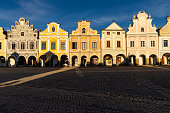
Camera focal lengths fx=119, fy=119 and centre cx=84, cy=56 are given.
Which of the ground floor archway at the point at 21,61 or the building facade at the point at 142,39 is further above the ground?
the building facade at the point at 142,39

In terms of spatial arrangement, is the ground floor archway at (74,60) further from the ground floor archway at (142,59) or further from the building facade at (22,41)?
the ground floor archway at (142,59)

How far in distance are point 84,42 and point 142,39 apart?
14.2 m

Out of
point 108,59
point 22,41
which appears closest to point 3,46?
point 22,41

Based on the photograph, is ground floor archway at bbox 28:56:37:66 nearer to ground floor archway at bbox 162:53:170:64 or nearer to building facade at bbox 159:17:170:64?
building facade at bbox 159:17:170:64

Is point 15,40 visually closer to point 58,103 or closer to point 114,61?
point 114,61

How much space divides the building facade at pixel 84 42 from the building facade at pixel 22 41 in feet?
31.0

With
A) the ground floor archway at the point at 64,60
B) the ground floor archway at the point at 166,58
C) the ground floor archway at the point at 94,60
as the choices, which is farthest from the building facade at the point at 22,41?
the ground floor archway at the point at 166,58

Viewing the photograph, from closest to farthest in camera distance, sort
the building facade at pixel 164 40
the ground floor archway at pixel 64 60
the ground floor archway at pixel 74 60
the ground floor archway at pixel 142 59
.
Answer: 1. the building facade at pixel 164 40
2. the ground floor archway at pixel 64 60
3. the ground floor archway at pixel 74 60
4. the ground floor archway at pixel 142 59

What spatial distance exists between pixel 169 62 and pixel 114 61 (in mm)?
15260

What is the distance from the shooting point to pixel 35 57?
30.2 metres

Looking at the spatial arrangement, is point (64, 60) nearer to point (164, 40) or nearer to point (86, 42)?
point (86, 42)

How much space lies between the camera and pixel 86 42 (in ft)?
95.4

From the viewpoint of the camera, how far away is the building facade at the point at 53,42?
29031 millimetres

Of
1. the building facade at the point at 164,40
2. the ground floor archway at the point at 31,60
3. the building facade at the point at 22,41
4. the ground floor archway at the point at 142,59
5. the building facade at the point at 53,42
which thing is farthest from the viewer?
the ground floor archway at the point at 31,60
